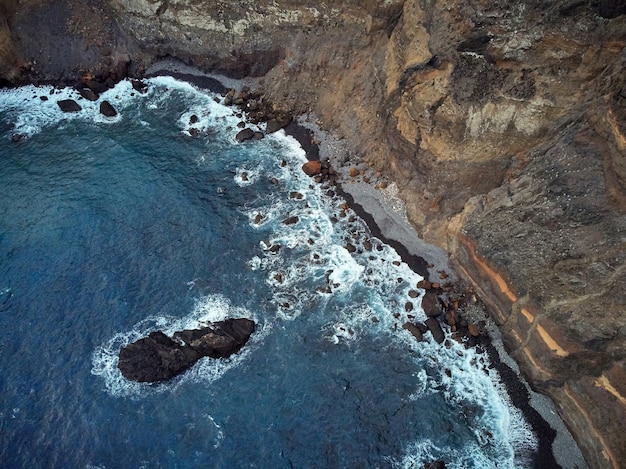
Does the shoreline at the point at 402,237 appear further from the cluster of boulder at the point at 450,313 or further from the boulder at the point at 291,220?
the boulder at the point at 291,220

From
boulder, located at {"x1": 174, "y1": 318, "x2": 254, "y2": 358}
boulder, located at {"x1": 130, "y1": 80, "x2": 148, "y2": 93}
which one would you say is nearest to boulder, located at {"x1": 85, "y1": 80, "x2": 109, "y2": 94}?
boulder, located at {"x1": 130, "y1": 80, "x2": 148, "y2": 93}

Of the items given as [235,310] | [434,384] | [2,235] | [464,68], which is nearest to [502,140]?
[464,68]

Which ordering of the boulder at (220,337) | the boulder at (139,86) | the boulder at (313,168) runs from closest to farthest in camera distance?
the boulder at (220,337) < the boulder at (313,168) < the boulder at (139,86)

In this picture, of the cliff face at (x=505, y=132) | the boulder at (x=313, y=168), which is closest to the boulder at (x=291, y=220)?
the boulder at (x=313, y=168)

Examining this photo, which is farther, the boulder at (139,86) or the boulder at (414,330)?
the boulder at (139,86)

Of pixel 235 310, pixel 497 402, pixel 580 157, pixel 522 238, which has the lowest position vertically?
pixel 235 310

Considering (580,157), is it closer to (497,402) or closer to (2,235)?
(497,402)
